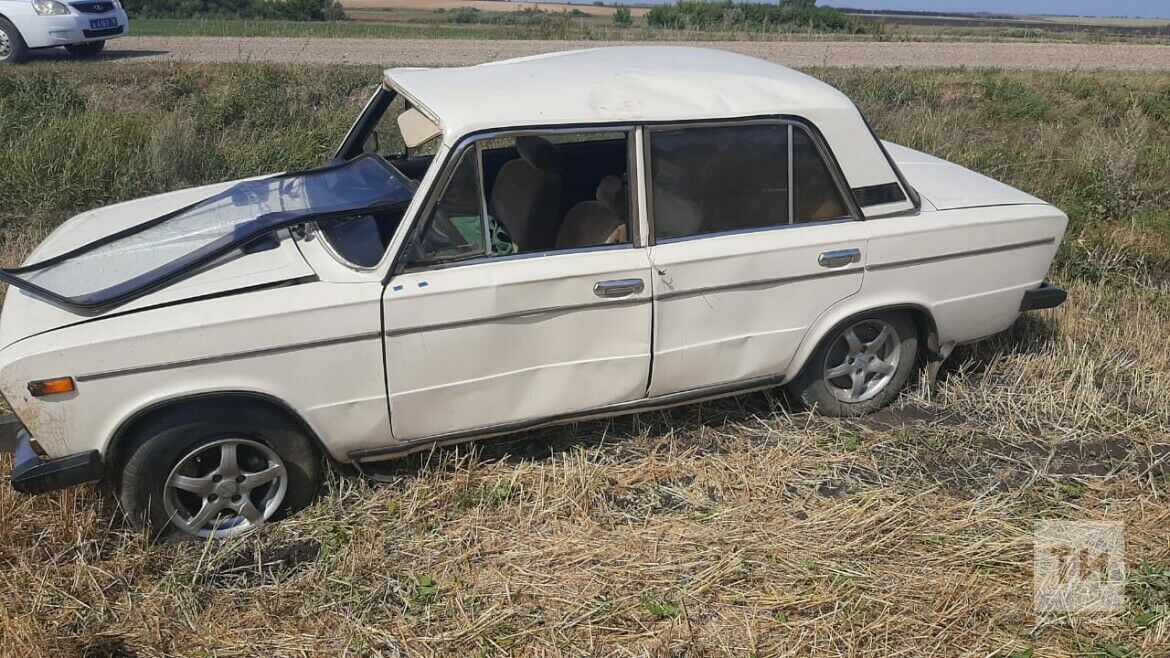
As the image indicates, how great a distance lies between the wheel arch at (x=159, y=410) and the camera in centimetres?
331

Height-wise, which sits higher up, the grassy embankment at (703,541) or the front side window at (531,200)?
the front side window at (531,200)

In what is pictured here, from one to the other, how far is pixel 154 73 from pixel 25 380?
8980mm

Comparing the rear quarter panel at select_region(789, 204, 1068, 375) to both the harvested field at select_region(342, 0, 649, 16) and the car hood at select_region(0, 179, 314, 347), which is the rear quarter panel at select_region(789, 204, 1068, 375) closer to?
the car hood at select_region(0, 179, 314, 347)

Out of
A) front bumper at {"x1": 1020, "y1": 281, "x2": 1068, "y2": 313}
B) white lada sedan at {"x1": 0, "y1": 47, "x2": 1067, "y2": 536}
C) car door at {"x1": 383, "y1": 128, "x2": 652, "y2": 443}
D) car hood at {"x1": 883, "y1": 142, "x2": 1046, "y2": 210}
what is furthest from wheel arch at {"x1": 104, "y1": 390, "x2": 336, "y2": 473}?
front bumper at {"x1": 1020, "y1": 281, "x2": 1068, "y2": 313}

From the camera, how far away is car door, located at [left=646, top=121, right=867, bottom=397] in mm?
3893

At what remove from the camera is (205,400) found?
11.2 feet

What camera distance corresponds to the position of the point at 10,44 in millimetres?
11492

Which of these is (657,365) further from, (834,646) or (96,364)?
(96,364)

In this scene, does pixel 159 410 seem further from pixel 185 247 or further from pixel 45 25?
pixel 45 25

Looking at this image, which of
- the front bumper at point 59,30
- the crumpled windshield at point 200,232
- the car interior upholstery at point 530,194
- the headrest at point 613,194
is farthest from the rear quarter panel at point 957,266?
the front bumper at point 59,30

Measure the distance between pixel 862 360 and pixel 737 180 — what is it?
122 cm

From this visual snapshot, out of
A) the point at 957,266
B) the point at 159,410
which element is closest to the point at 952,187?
the point at 957,266

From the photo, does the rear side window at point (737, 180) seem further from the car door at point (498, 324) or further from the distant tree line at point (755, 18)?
the distant tree line at point (755, 18)

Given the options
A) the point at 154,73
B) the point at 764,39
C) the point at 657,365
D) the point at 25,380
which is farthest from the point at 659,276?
the point at 764,39
